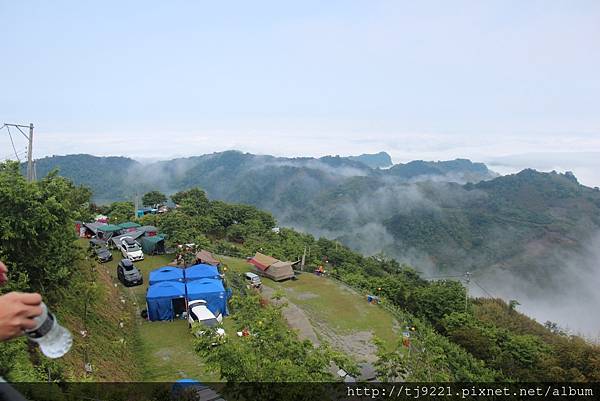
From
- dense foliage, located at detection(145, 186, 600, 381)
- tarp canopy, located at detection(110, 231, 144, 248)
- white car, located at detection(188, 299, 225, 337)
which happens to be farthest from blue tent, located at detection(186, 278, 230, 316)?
tarp canopy, located at detection(110, 231, 144, 248)

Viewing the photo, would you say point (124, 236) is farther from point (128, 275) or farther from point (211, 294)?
point (211, 294)

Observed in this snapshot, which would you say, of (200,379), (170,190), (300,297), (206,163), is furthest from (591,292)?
(206,163)

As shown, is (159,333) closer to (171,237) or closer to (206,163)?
(171,237)

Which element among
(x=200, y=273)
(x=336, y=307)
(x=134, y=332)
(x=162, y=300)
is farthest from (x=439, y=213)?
(x=134, y=332)

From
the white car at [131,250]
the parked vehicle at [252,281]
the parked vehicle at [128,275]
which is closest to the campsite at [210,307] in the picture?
the parked vehicle at [128,275]

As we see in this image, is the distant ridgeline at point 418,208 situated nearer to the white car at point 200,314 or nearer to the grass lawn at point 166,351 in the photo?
the white car at point 200,314

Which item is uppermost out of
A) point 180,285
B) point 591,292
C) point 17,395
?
point 17,395

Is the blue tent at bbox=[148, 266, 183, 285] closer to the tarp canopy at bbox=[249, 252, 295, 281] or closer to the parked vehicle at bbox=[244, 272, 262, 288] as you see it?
the parked vehicle at bbox=[244, 272, 262, 288]
